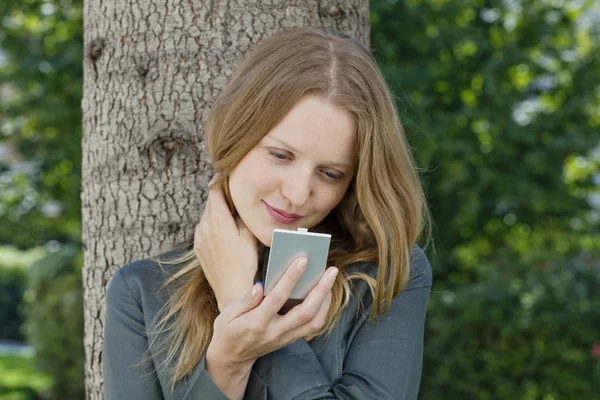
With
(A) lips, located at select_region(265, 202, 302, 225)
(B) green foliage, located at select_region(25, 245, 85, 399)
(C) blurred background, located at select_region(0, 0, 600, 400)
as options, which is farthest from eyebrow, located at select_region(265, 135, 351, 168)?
(B) green foliage, located at select_region(25, 245, 85, 399)

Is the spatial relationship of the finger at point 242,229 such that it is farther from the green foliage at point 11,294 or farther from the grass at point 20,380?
the green foliage at point 11,294

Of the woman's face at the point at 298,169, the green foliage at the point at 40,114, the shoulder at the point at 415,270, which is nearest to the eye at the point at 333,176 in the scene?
the woman's face at the point at 298,169

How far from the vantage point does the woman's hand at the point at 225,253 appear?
1.95m

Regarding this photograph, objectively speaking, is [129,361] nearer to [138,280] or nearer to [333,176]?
[138,280]

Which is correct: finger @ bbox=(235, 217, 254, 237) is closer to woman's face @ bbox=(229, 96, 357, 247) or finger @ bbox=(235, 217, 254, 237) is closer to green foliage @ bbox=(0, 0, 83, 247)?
woman's face @ bbox=(229, 96, 357, 247)

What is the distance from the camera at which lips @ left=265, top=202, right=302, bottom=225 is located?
6.33 ft

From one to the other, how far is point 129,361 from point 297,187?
0.61 metres

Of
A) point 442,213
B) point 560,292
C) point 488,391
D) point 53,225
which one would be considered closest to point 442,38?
point 442,213

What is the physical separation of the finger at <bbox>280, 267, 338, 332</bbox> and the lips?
0.21m

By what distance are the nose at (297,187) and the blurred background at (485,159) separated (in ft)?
11.9

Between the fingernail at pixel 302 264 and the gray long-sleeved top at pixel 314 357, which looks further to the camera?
the gray long-sleeved top at pixel 314 357

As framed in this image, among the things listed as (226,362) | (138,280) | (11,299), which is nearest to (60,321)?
(138,280)

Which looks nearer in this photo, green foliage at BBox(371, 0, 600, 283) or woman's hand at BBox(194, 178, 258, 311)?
woman's hand at BBox(194, 178, 258, 311)

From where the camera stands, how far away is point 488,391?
572 centimetres
